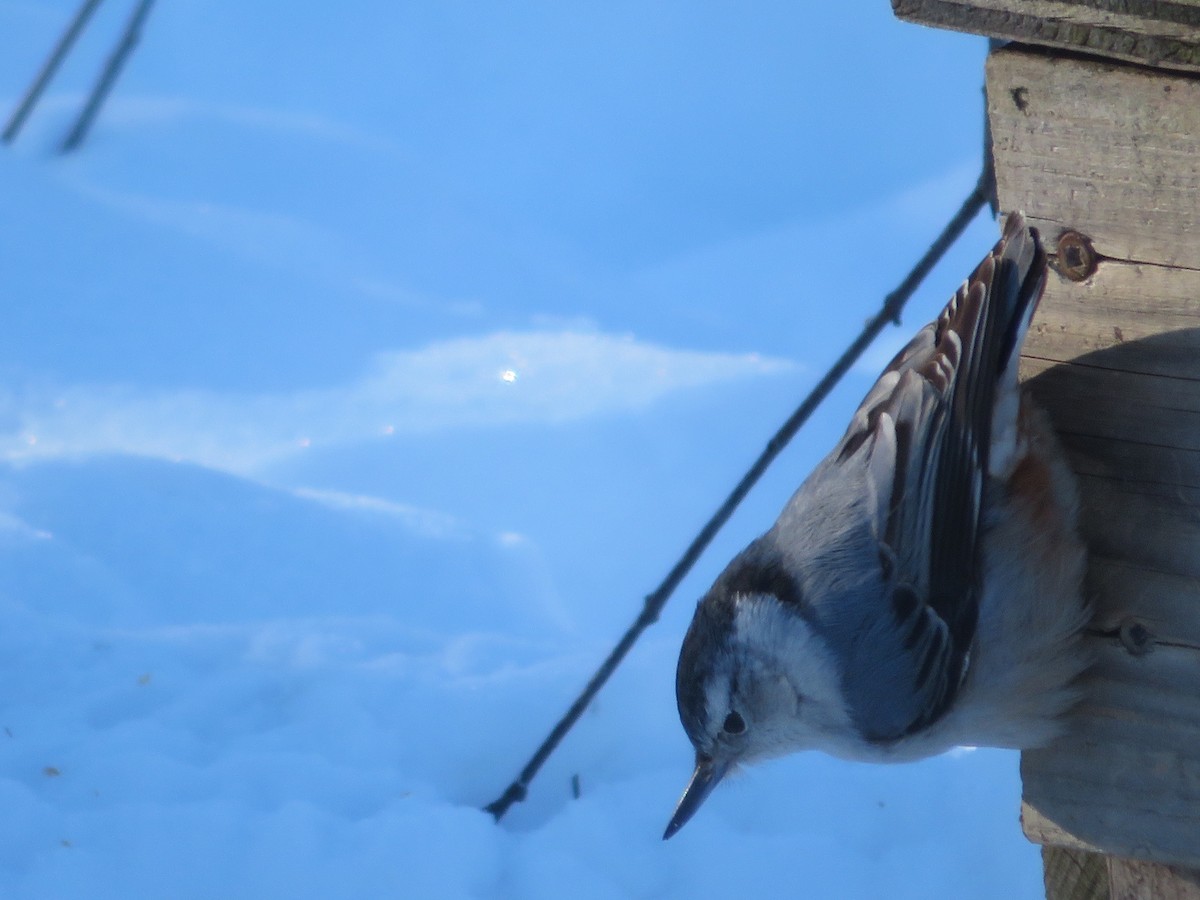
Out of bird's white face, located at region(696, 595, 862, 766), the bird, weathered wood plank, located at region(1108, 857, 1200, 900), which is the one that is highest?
the bird

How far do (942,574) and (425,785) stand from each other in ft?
4.71

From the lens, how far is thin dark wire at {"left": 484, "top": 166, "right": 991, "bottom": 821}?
5.11ft

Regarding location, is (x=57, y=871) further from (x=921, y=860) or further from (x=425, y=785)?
(x=921, y=860)

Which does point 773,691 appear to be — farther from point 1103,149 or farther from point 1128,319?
point 1103,149

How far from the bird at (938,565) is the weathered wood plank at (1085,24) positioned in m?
0.17

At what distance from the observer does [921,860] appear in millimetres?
2045

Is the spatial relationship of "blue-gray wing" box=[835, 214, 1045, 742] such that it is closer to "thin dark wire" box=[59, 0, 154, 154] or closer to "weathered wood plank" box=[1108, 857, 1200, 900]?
"weathered wood plank" box=[1108, 857, 1200, 900]

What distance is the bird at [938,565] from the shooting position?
1121mm

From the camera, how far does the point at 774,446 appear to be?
1.77 m

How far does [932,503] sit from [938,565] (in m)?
0.07

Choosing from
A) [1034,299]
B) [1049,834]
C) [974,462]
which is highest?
[1034,299]

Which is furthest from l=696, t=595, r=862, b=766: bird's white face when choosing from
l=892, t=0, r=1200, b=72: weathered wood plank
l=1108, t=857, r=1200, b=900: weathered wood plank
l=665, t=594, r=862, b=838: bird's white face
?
l=892, t=0, r=1200, b=72: weathered wood plank

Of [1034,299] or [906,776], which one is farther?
[906,776]

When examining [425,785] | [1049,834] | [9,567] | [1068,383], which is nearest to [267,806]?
[425,785]
